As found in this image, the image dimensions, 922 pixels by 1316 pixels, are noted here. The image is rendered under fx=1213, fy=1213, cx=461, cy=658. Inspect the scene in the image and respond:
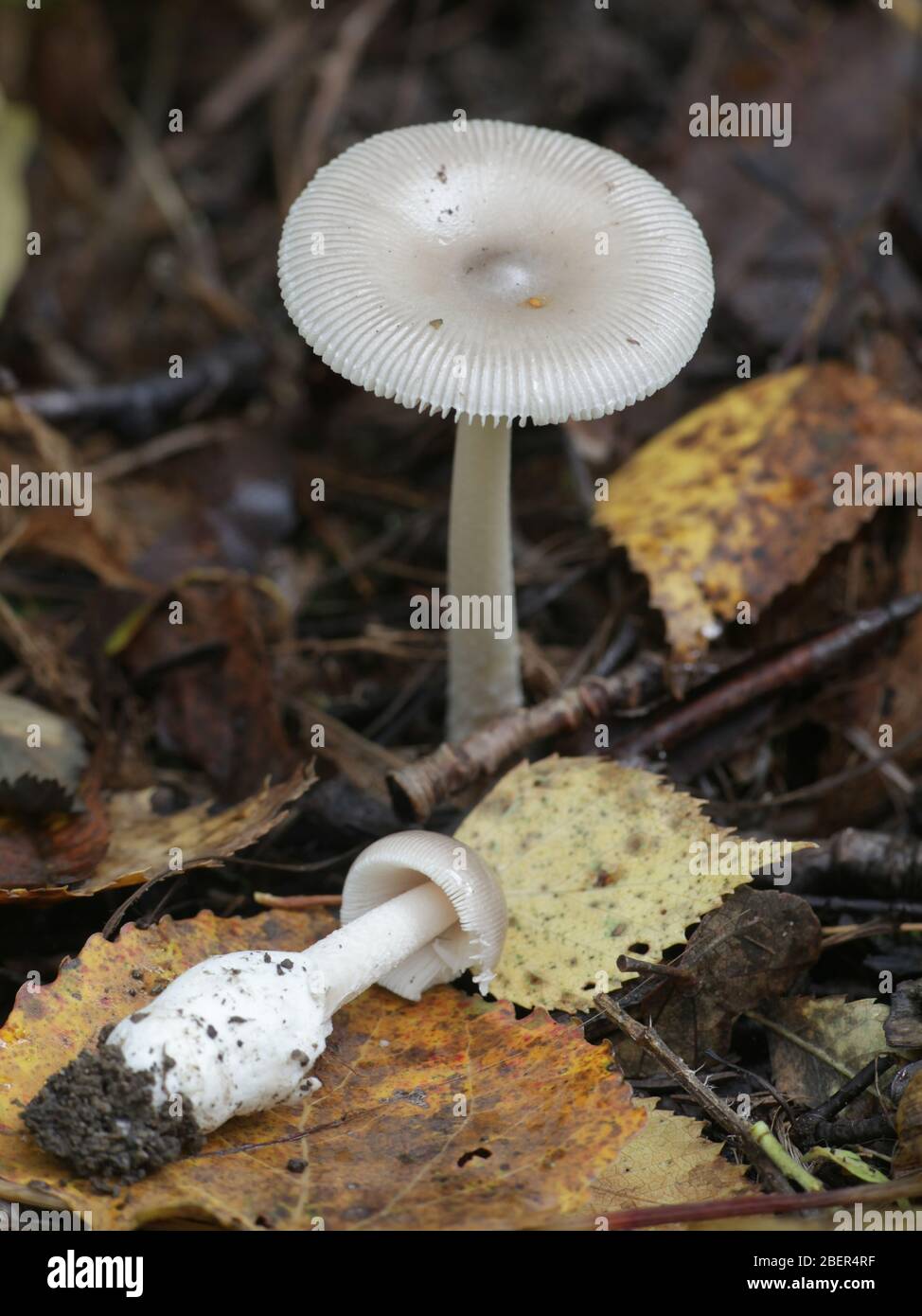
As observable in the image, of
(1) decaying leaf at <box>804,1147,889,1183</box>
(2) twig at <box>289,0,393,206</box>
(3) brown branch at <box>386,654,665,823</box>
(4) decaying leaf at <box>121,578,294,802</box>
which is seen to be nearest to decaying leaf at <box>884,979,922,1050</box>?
(1) decaying leaf at <box>804,1147,889,1183</box>

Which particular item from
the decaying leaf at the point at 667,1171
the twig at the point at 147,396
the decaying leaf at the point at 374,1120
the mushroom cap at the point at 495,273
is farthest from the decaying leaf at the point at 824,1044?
the twig at the point at 147,396

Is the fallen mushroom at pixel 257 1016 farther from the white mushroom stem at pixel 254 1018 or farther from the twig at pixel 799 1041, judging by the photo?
the twig at pixel 799 1041

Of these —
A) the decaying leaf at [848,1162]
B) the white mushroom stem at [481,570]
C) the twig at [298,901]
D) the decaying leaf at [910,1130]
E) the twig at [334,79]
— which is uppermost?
the twig at [334,79]

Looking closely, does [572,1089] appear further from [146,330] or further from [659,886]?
[146,330]

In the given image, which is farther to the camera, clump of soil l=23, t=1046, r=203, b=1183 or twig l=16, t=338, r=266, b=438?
twig l=16, t=338, r=266, b=438

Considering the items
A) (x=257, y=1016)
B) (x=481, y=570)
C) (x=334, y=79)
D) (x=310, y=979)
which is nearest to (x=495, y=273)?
(x=481, y=570)

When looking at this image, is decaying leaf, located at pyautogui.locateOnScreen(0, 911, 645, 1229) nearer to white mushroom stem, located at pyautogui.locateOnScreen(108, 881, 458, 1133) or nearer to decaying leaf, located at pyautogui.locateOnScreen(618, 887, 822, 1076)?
A: white mushroom stem, located at pyautogui.locateOnScreen(108, 881, 458, 1133)

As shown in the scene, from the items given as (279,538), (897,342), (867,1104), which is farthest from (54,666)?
(897,342)
